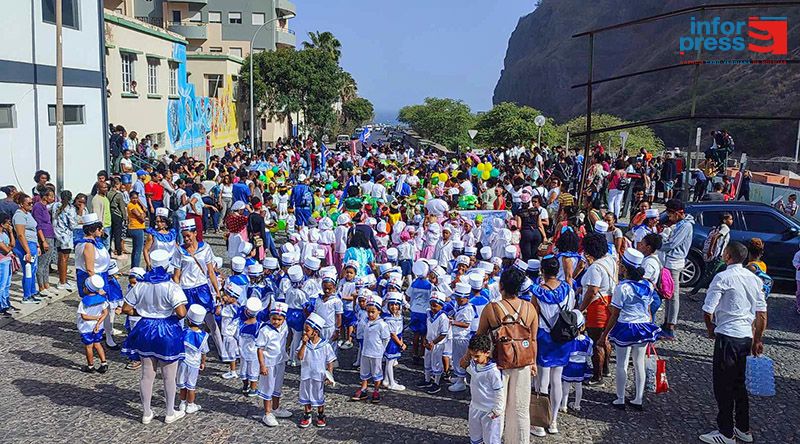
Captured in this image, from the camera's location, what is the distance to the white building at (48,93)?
15562 mm

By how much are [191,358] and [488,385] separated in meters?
3.26

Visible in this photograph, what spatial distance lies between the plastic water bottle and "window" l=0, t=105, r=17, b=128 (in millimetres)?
15431

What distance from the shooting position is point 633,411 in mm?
7637

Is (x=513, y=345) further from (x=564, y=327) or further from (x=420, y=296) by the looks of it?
(x=420, y=296)

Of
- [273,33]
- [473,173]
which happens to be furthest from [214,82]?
[473,173]

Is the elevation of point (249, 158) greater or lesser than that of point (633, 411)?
greater

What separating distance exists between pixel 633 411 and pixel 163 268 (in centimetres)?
531

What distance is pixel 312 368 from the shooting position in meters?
7.08

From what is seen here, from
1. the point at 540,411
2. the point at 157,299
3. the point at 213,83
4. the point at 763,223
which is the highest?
the point at 213,83

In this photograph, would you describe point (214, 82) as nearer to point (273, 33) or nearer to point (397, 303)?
point (273, 33)

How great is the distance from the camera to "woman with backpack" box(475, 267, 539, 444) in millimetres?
6059

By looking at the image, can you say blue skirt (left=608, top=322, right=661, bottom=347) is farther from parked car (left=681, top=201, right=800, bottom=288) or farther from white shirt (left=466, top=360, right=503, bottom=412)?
parked car (left=681, top=201, right=800, bottom=288)

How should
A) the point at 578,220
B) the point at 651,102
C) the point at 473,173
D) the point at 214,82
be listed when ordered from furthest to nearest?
the point at 651,102 < the point at 214,82 < the point at 473,173 < the point at 578,220

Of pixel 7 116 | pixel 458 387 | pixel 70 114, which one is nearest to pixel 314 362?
pixel 458 387
